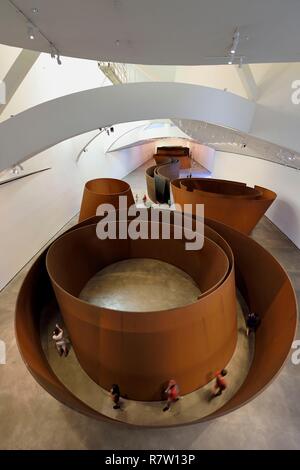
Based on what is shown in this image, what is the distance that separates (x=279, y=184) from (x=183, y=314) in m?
9.83

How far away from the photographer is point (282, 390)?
4.94 m

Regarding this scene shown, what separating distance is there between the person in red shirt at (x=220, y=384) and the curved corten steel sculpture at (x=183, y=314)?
0.19 metres

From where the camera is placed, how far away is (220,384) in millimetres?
4406

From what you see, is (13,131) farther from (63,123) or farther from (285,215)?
(285,215)

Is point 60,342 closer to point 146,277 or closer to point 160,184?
point 146,277

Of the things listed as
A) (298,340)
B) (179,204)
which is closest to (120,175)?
(179,204)

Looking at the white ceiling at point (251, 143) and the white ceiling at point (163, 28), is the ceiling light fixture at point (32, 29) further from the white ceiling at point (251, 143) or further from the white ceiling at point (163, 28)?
the white ceiling at point (251, 143)

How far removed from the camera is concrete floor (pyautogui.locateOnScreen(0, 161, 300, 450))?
4094 mm

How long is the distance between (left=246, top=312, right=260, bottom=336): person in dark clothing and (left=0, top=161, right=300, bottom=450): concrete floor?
109 cm

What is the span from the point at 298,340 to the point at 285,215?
6505 mm

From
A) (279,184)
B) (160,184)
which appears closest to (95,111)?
(160,184)

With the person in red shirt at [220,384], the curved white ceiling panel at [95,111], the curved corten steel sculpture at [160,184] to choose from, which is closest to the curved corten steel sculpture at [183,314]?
the person in red shirt at [220,384]

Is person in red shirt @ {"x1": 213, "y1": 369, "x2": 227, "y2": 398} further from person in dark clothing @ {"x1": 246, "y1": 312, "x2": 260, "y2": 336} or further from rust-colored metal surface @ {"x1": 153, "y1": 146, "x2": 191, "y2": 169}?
rust-colored metal surface @ {"x1": 153, "y1": 146, "x2": 191, "y2": 169}

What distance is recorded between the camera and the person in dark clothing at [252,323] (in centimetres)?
547
